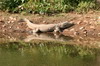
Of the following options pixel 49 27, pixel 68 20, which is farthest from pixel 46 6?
pixel 49 27

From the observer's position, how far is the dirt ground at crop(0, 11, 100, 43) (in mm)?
13558

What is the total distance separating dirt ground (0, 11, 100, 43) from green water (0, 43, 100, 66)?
167 centimetres

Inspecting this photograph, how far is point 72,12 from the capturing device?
49.6ft

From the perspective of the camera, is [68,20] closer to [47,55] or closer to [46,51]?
[46,51]

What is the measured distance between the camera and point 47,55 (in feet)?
35.5

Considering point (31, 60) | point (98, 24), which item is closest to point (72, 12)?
point (98, 24)

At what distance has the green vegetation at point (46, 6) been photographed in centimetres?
1508

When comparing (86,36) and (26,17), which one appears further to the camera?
(26,17)

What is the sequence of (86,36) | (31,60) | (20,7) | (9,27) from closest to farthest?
(31,60), (86,36), (9,27), (20,7)

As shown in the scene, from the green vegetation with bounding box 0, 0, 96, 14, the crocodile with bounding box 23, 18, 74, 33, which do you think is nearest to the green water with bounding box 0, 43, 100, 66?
the crocodile with bounding box 23, 18, 74, 33

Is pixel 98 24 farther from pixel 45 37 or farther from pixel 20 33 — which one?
pixel 20 33

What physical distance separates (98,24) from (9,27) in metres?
3.49

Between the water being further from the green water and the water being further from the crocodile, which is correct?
the crocodile

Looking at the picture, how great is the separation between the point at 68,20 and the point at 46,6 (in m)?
1.35
